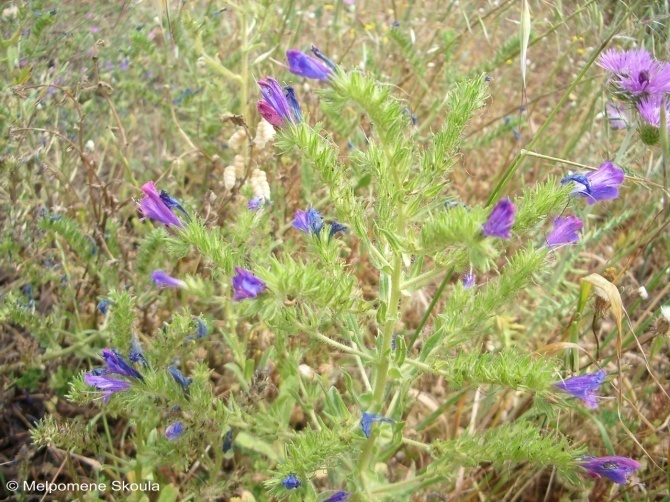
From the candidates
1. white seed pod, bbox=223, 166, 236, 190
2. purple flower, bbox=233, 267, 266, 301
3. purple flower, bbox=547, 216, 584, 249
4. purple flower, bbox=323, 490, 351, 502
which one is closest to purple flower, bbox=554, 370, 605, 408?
purple flower, bbox=547, 216, 584, 249

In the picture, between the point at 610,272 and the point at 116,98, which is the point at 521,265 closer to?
the point at 610,272

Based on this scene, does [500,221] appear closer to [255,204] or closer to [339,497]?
[339,497]

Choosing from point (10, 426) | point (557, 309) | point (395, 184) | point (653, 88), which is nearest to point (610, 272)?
point (557, 309)

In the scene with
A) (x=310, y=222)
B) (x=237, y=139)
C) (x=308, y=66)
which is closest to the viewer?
(x=308, y=66)

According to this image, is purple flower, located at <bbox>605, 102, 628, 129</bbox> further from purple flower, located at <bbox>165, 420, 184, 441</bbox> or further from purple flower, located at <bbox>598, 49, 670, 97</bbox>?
purple flower, located at <bbox>165, 420, 184, 441</bbox>

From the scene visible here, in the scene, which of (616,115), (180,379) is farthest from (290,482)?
(616,115)
